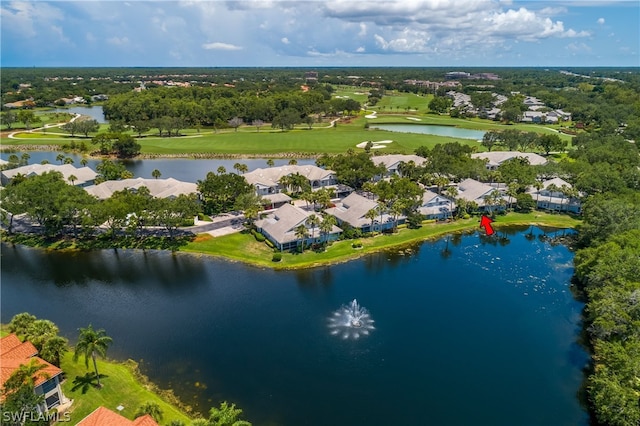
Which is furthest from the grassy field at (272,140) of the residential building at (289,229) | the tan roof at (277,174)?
the residential building at (289,229)

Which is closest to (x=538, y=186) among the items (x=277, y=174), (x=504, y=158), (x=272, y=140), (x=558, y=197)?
(x=558, y=197)

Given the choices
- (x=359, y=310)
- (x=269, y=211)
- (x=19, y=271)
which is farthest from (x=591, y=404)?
(x=19, y=271)

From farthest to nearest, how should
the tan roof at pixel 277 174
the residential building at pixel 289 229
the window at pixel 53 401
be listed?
the tan roof at pixel 277 174
the residential building at pixel 289 229
the window at pixel 53 401

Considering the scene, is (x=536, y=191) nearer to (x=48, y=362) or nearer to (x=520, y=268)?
(x=520, y=268)

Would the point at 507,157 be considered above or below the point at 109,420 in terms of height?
above

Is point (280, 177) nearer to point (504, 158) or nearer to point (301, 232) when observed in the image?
point (301, 232)

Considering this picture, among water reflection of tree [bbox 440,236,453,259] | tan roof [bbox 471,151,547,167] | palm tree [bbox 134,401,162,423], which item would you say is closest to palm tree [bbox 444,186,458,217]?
water reflection of tree [bbox 440,236,453,259]

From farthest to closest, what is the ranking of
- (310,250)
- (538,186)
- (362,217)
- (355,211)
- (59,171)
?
(59,171), (538,186), (355,211), (362,217), (310,250)

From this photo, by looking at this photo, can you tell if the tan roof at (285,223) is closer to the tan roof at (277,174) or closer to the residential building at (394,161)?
the tan roof at (277,174)
